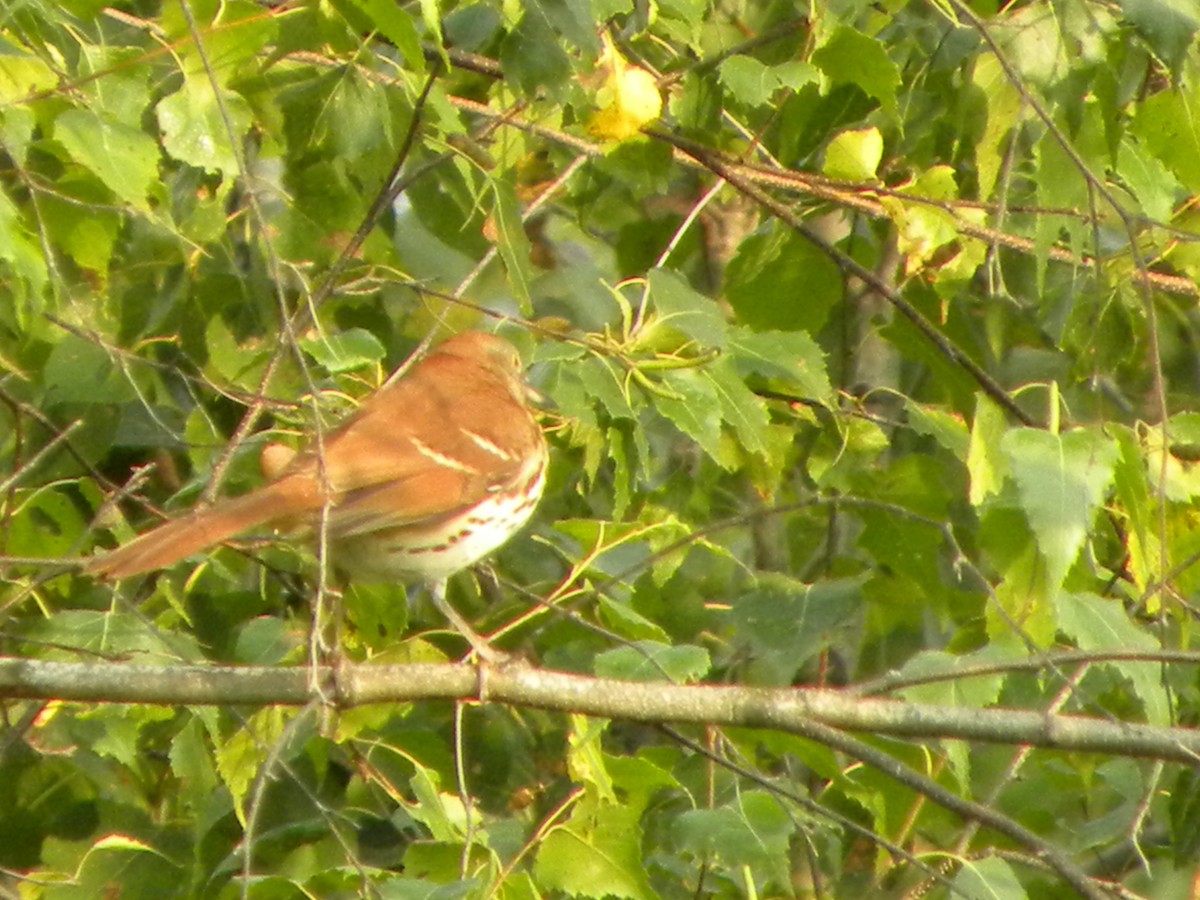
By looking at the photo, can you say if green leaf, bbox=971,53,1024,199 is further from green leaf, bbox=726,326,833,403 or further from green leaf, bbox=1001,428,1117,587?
green leaf, bbox=1001,428,1117,587

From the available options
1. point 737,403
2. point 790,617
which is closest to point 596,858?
point 790,617

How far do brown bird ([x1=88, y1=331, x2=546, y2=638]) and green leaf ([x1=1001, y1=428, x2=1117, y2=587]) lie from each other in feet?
3.87

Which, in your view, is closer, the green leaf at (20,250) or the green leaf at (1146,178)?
the green leaf at (20,250)

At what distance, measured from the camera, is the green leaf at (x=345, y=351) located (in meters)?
3.29

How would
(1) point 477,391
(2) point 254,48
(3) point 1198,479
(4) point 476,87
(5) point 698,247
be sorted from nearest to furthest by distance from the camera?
(2) point 254,48, (3) point 1198,479, (1) point 477,391, (4) point 476,87, (5) point 698,247

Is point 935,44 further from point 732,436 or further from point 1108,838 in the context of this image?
point 1108,838

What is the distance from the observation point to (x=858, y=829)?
2.73m

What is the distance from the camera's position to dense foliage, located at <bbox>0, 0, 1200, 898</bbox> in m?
2.92

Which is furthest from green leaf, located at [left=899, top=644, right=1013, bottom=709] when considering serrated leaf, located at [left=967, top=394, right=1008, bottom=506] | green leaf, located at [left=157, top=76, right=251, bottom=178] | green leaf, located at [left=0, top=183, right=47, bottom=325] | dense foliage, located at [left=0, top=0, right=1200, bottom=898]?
green leaf, located at [left=0, top=183, right=47, bottom=325]

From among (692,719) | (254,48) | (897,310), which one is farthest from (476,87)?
(692,719)

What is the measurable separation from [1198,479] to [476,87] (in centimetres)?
202

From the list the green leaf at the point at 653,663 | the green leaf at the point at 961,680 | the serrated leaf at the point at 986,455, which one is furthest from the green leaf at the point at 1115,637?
the green leaf at the point at 653,663

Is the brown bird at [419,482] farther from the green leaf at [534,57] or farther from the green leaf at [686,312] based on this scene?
the green leaf at [534,57]

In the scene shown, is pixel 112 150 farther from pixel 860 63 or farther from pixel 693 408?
pixel 860 63
